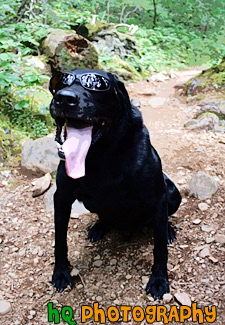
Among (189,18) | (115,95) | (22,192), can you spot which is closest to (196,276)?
(115,95)

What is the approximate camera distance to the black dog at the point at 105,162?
1489 mm

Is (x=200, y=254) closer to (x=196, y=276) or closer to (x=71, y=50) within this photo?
(x=196, y=276)

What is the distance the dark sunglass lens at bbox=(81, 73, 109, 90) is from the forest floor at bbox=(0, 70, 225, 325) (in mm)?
1286

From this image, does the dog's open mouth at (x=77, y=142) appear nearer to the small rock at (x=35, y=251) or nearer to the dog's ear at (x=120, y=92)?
the dog's ear at (x=120, y=92)

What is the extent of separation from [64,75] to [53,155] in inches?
74.8

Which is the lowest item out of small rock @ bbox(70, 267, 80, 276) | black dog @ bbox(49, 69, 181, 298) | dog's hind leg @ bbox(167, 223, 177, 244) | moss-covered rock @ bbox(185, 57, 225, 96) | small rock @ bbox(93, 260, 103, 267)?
moss-covered rock @ bbox(185, 57, 225, 96)

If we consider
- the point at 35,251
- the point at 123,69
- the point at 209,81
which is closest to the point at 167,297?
the point at 35,251

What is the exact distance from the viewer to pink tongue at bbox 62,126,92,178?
58.7 inches

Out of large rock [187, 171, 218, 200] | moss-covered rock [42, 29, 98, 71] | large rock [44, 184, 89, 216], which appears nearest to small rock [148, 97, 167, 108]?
moss-covered rock [42, 29, 98, 71]

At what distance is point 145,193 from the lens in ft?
5.90

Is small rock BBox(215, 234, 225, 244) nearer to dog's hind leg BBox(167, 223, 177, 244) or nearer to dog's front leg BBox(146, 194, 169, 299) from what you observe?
dog's hind leg BBox(167, 223, 177, 244)

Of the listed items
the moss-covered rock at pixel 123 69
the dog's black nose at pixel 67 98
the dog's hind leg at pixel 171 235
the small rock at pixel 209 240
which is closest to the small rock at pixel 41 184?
the dog's hind leg at pixel 171 235

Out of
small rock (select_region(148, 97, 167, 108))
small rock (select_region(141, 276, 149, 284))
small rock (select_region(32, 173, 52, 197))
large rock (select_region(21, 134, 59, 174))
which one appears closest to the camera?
small rock (select_region(141, 276, 149, 284))

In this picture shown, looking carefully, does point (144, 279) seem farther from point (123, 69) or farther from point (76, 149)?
point (123, 69)
